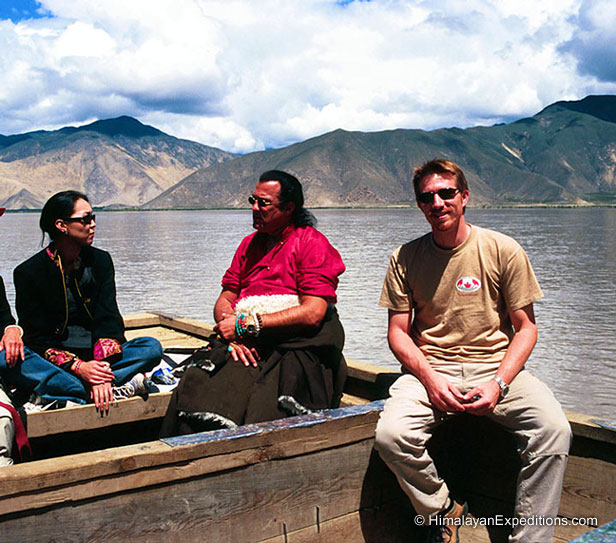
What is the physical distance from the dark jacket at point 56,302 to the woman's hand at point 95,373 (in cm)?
25

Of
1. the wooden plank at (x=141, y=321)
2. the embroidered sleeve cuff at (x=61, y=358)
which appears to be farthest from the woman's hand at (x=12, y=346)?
the wooden plank at (x=141, y=321)

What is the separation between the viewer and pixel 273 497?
290 centimetres

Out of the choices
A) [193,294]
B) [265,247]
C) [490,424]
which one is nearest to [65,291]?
[265,247]

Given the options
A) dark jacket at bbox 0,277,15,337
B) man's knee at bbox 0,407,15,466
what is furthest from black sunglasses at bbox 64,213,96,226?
man's knee at bbox 0,407,15,466

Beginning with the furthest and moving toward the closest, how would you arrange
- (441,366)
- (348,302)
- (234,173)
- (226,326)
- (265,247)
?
(234,173) → (348,302) → (265,247) → (226,326) → (441,366)

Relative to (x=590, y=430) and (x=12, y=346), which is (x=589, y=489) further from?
(x=12, y=346)

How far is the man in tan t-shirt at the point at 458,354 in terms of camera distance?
9.63 feet

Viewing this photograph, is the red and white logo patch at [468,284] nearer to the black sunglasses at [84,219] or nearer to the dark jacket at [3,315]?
the black sunglasses at [84,219]

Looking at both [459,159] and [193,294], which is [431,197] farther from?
[459,159]

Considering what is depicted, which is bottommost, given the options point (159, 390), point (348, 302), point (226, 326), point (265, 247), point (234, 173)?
point (348, 302)

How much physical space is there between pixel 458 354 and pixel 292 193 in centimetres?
128

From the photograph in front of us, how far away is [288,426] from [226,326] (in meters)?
0.92

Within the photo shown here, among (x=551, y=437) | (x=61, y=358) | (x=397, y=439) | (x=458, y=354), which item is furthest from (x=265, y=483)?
(x=61, y=358)

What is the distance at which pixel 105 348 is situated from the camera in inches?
155
